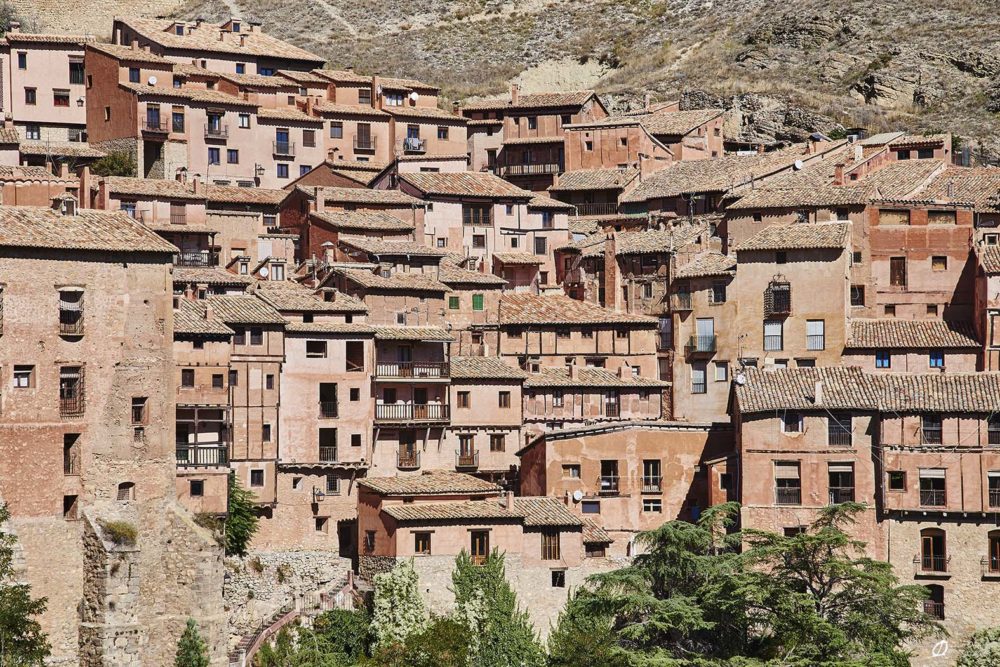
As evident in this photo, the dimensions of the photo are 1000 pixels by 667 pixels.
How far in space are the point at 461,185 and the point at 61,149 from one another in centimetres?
1891

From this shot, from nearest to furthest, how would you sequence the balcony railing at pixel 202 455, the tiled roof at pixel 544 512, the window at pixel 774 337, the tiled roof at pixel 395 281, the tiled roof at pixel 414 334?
the balcony railing at pixel 202 455
the tiled roof at pixel 544 512
the tiled roof at pixel 414 334
the tiled roof at pixel 395 281
the window at pixel 774 337

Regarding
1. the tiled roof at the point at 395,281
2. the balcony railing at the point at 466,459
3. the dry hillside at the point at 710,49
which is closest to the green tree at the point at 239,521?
the balcony railing at the point at 466,459

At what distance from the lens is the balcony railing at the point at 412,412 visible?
252 ft

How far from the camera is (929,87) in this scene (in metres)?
123

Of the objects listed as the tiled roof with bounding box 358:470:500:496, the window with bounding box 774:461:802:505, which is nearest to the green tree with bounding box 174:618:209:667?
the tiled roof with bounding box 358:470:500:496

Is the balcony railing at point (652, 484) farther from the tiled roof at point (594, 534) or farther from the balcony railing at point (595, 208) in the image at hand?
the balcony railing at point (595, 208)

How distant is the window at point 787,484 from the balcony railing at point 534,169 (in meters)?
37.0

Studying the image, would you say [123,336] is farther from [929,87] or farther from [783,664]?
[929,87]

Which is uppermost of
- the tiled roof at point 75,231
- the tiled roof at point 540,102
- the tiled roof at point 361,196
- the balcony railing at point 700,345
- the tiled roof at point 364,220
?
the tiled roof at point 540,102

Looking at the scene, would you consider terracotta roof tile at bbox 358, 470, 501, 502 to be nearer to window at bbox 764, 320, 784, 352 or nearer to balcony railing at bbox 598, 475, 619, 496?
balcony railing at bbox 598, 475, 619, 496

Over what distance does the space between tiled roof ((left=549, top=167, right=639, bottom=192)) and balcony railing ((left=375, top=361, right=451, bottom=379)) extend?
25.8 m

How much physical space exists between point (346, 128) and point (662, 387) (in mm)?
30056

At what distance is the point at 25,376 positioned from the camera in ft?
196

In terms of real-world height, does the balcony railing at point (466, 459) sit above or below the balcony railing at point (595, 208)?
below
